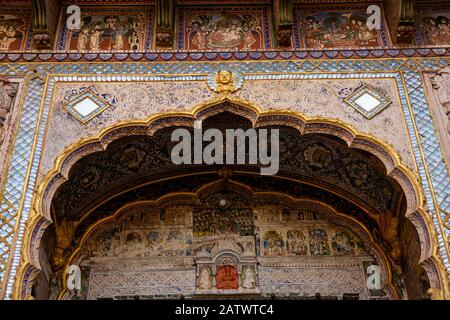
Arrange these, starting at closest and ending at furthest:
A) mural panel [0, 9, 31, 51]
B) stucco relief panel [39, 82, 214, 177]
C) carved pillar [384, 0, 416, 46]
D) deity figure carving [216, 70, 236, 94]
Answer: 1. stucco relief panel [39, 82, 214, 177]
2. deity figure carving [216, 70, 236, 94]
3. carved pillar [384, 0, 416, 46]
4. mural panel [0, 9, 31, 51]

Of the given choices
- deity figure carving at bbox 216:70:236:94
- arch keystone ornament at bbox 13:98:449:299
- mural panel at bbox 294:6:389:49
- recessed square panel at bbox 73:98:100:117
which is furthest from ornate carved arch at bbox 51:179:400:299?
mural panel at bbox 294:6:389:49

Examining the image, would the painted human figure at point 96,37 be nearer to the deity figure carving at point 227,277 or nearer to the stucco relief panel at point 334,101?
the stucco relief panel at point 334,101

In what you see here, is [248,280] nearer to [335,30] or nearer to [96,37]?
[335,30]

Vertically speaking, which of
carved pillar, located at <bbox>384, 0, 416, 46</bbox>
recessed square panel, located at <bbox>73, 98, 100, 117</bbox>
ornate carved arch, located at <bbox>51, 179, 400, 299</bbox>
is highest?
carved pillar, located at <bbox>384, 0, 416, 46</bbox>

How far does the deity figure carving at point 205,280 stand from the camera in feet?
32.7

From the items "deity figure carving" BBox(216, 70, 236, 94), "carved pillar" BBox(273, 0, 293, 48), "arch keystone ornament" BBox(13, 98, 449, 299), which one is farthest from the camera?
"carved pillar" BBox(273, 0, 293, 48)

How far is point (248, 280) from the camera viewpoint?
32.9ft

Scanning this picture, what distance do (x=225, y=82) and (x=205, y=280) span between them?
9.32ft

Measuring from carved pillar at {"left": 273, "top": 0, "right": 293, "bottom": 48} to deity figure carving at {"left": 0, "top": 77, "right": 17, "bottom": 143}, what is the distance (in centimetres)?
379

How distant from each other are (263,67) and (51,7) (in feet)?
10.7

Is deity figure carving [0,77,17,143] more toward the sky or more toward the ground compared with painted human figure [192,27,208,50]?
more toward the ground

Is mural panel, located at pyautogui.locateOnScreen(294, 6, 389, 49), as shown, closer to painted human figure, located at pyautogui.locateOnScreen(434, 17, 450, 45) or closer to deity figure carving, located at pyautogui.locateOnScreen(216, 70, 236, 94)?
painted human figure, located at pyautogui.locateOnScreen(434, 17, 450, 45)

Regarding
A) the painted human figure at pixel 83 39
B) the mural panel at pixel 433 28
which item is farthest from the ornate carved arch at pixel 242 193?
the mural panel at pixel 433 28

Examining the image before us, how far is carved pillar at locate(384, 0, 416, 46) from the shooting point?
995cm
